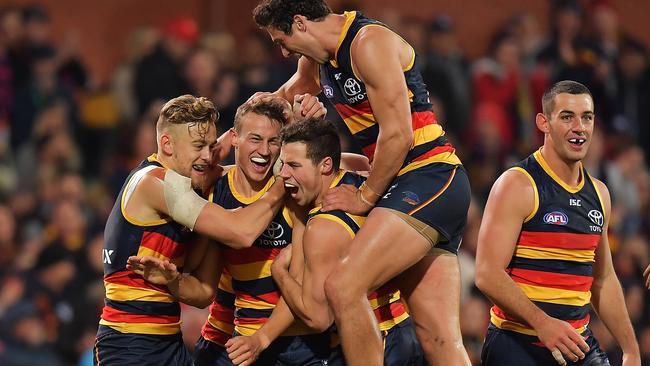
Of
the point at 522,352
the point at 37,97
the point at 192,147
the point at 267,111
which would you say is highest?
the point at 267,111

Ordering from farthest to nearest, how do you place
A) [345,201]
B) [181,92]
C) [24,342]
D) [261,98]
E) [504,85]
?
[504,85] → [181,92] → [24,342] → [261,98] → [345,201]

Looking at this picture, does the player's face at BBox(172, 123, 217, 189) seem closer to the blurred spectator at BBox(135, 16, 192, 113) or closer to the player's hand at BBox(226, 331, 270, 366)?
the player's hand at BBox(226, 331, 270, 366)

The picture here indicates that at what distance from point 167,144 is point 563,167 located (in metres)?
2.09

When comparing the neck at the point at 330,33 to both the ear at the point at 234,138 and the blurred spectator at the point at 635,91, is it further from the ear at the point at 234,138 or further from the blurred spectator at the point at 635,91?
the blurred spectator at the point at 635,91

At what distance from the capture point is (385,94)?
19.4 feet

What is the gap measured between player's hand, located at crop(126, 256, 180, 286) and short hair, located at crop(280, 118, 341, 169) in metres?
0.85

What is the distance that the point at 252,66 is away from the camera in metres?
12.1

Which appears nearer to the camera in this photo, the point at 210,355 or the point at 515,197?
the point at 515,197

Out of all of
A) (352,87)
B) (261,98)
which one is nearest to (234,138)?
(261,98)

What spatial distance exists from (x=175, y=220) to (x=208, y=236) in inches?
7.1

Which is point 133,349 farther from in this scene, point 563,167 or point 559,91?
point 559,91

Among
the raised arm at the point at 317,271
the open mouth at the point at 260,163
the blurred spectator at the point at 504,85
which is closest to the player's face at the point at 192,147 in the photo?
the open mouth at the point at 260,163

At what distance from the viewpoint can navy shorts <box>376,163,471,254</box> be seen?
5.97 metres

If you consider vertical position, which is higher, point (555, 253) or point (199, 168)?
point (199, 168)
